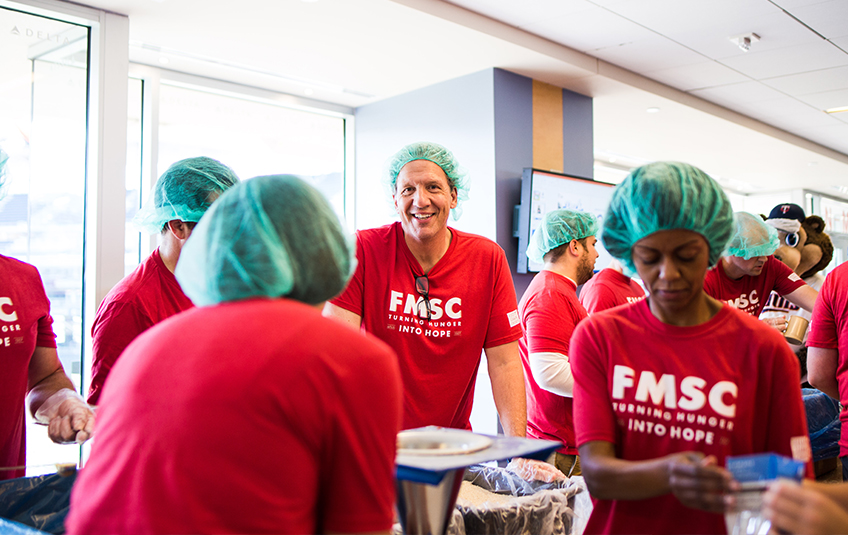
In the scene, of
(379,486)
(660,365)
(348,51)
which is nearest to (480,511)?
(660,365)

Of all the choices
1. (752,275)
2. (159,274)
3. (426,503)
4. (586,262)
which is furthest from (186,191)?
(752,275)

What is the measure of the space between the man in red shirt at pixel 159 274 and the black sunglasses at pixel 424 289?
2.03 ft

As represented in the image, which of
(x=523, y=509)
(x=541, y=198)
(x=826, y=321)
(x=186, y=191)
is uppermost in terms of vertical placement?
(x=541, y=198)

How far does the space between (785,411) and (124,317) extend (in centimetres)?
147

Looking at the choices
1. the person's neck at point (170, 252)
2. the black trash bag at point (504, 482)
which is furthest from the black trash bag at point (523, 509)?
the person's neck at point (170, 252)

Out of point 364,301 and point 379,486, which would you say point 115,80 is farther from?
point 379,486

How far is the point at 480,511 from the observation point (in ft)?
4.69

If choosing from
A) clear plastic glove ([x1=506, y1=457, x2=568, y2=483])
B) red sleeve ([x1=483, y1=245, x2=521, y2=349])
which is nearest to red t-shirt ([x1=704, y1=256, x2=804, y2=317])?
red sleeve ([x1=483, y1=245, x2=521, y2=349])

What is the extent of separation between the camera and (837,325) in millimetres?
2119

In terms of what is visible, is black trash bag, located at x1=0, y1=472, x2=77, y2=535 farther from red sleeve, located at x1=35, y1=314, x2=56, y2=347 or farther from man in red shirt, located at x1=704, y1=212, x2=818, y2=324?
man in red shirt, located at x1=704, y1=212, x2=818, y2=324

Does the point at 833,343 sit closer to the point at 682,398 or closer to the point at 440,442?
the point at 682,398

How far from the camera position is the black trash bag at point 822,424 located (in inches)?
135

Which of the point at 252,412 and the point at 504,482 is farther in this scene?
the point at 504,482

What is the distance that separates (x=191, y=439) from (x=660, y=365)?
790 mm
